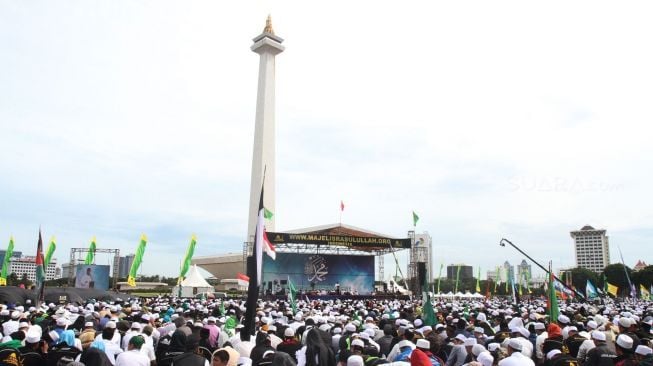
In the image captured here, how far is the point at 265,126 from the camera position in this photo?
2483 inches

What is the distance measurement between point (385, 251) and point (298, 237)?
34.9 feet

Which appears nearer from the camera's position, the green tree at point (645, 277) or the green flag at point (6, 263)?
the green flag at point (6, 263)

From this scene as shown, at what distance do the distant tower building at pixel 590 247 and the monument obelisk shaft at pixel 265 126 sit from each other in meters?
129

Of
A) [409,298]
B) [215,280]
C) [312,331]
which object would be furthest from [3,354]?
[215,280]

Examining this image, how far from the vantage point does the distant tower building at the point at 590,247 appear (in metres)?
158

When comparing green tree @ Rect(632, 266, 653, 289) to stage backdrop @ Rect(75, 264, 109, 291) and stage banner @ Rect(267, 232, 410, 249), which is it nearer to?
stage banner @ Rect(267, 232, 410, 249)

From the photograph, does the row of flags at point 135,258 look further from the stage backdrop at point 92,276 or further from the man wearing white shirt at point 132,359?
the man wearing white shirt at point 132,359

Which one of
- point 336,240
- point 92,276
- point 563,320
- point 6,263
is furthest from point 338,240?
point 563,320

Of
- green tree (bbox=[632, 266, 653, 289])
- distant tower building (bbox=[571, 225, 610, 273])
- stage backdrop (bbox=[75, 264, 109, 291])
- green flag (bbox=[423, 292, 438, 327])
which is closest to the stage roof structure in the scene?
stage backdrop (bbox=[75, 264, 109, 291])

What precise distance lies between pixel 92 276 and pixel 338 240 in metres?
18.8

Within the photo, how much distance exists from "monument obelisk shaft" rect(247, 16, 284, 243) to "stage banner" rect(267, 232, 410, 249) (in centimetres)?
1938

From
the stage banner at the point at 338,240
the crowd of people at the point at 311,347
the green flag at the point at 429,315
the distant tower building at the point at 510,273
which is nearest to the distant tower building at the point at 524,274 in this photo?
the distant tower building at the point at 510,273

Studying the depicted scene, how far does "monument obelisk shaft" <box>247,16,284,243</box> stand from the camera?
203ft

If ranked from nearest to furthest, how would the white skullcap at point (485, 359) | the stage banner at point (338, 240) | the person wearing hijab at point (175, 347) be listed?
1. the white skullcap at point (485, 359)
2. the person wearing hijab at point (175, 347)
3. the stage banner at point (338, 240)
